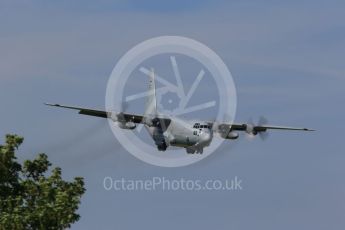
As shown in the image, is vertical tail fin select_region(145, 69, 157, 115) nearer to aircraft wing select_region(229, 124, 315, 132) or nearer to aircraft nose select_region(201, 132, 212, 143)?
aircraft wing select_region(229, 124, 315, 132)

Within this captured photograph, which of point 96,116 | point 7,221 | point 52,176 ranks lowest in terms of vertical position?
point 7,221

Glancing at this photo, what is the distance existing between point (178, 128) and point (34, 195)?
4556cm

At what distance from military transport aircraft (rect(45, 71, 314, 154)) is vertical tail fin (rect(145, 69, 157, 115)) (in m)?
9.50

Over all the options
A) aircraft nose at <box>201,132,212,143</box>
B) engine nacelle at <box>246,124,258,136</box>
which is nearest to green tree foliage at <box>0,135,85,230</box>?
aircraft nose at <box>201,132,212,143</box>

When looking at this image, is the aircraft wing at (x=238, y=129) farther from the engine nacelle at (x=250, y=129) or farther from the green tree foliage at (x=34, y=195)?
the green tree foliage at (x=34, y=195)

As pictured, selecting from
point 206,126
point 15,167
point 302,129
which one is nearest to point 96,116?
point 206,126

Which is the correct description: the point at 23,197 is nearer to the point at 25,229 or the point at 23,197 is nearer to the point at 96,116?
the point at 25,229

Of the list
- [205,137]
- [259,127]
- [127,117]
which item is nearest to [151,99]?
[127,117]

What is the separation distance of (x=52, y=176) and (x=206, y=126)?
146ft

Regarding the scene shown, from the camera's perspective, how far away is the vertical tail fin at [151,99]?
11875 cm

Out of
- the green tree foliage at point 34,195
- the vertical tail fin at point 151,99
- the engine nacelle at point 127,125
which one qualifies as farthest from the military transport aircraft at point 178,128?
the green tree foliage at point 34,195

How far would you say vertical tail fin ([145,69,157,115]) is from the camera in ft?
390

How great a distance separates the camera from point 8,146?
56219mm

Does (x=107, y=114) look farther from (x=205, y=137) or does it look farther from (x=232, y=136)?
(x=232, y=136)
